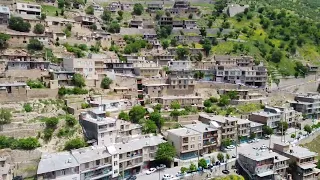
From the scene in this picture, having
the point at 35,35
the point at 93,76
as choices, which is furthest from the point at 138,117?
the point at 35,35

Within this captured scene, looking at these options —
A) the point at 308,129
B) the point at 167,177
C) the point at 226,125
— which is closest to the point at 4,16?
the point at 167,177

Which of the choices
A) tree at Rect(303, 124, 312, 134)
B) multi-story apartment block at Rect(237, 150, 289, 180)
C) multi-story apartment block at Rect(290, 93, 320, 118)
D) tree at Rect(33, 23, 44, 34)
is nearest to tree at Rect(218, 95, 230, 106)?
tree at Rect(303, 124, 312, 134)

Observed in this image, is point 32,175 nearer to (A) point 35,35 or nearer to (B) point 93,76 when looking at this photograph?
(B) point 93,76

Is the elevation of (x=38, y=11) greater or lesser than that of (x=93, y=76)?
greater

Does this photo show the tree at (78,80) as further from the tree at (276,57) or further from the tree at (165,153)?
the tree at (276,57)

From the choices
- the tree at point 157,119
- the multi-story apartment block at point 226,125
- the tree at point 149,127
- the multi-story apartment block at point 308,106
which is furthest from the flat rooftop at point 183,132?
the multi-story apartment block at point 308,106

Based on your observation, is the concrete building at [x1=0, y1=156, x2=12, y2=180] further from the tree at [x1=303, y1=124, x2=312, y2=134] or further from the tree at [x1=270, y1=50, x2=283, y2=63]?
the tree at [x1=270, y1=50, x2=283, y2=63]

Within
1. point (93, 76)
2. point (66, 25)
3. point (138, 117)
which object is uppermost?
point (66, 25)
